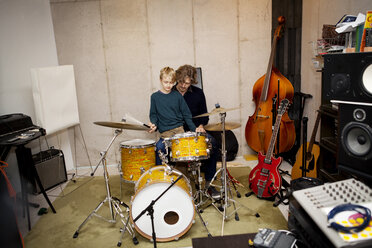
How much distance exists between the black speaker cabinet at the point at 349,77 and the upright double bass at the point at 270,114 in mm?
1930

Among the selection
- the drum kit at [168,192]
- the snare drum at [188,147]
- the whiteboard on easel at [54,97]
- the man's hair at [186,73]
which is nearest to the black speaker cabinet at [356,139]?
the drum kit at [168,192]

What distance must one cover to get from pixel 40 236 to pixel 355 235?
111 inches

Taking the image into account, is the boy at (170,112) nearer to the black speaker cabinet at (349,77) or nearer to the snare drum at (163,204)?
the snare drum at (163,204)

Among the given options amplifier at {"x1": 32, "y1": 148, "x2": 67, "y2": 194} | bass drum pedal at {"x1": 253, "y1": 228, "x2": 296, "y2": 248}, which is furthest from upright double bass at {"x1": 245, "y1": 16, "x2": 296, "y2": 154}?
amplifier at {"x1": 32, "y1": 148, "x2": 67, "y2": 194}

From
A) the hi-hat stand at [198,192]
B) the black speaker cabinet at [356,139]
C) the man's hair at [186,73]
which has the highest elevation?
the man's hair at [186,73]

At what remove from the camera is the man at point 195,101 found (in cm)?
349

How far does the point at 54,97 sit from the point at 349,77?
326 centimetres

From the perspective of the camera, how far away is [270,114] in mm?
3746

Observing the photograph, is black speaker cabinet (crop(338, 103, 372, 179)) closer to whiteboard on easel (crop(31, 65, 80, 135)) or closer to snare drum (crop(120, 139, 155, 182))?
snare drum (crop(120, 139, 155, 182))

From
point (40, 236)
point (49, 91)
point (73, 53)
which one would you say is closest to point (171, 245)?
point (40, 236)

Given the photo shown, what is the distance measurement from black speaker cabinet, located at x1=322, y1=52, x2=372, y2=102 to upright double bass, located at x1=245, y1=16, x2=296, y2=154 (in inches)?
76.0

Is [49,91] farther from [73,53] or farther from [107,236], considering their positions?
[107,236]

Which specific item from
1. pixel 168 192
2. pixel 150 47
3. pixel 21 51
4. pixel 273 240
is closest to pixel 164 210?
pixel 168 192

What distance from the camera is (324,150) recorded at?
3.06 m
